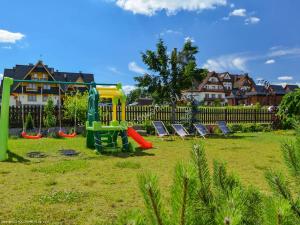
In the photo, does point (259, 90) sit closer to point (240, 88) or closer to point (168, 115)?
point (240, 88)

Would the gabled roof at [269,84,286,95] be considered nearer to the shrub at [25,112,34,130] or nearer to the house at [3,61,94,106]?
the house at [3,61,94,106]

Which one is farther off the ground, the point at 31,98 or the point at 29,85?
the point at 29,85

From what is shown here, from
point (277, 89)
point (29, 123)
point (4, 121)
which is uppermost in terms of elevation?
point (277, 89)

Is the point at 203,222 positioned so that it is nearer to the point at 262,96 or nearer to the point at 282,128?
the point at 282,128

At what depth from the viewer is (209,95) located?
283ft

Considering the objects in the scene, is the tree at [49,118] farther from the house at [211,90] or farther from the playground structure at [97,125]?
the house at [211,90]

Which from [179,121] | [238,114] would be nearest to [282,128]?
[238,114]

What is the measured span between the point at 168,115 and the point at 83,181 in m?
17.6

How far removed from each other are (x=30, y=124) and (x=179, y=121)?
9.57 meters

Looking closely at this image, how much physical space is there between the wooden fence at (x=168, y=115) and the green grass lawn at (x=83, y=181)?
7846 millimetres

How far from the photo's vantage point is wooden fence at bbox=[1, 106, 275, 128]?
66.3ft

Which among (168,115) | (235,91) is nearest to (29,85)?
(168,115)

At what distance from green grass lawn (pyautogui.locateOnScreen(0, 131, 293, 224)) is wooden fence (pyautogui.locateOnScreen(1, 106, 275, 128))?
785 centimetres

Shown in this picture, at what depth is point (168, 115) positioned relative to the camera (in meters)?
24.8
